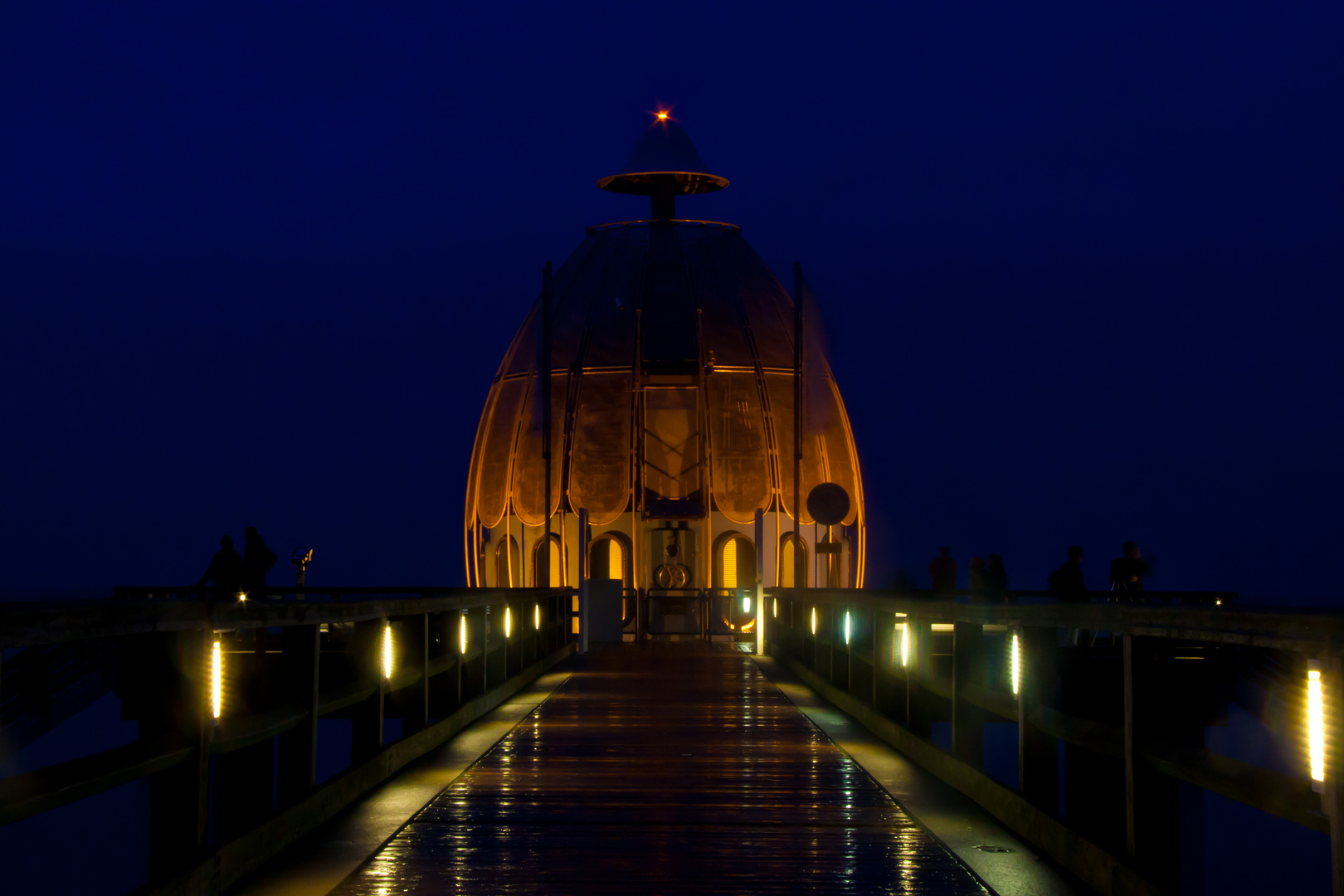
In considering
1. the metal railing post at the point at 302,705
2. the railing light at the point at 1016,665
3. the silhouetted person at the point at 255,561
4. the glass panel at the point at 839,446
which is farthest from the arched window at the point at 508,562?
the railing light at the point at 1016,665

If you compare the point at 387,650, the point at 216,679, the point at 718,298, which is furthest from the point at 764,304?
the point at 216,679

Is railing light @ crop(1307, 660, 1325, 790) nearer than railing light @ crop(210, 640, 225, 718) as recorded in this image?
Yes

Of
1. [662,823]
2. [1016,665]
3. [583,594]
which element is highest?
[1016,665]

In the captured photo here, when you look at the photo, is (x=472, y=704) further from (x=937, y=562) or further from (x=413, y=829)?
(x=937, y=562)

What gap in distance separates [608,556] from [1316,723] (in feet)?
141

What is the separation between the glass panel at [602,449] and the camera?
152 ft

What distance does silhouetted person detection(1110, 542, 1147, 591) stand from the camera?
23750 mm

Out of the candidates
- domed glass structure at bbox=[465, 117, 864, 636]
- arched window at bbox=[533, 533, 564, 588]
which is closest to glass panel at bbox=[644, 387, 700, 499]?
domed glass structure at bbox=[465, 117, 864, 636]

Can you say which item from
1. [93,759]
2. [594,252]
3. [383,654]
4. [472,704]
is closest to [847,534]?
[594,252]

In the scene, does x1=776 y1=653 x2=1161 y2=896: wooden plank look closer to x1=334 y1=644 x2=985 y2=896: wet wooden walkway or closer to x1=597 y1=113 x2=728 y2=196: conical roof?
x1=334 y1=644 x2=985 y2=896: wet wooden walkway

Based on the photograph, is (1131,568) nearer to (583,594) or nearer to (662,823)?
(583,594)

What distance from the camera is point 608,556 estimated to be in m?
46.8

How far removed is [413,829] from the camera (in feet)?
23.2

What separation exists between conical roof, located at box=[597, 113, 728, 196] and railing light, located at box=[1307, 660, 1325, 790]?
4863cm
